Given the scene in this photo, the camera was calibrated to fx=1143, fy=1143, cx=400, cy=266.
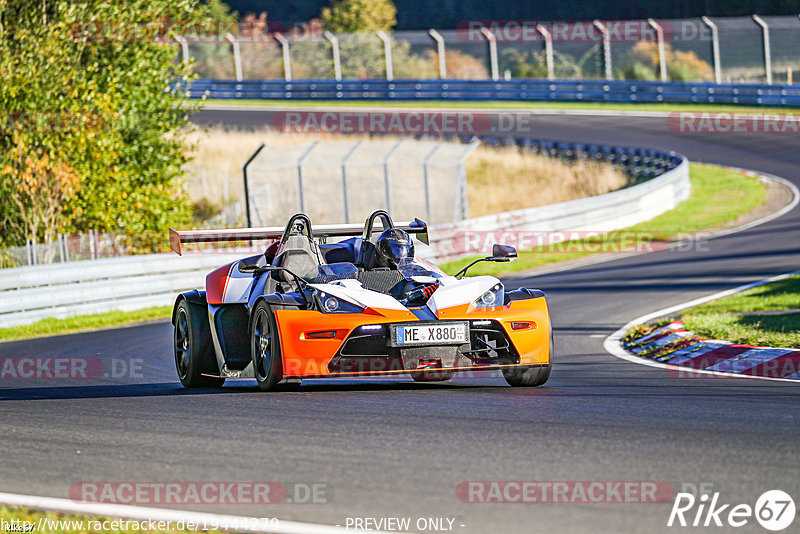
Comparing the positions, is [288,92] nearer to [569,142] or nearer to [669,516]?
[569,142]

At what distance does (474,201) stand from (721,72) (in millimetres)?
13872

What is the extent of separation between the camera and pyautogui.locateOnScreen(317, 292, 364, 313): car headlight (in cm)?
844

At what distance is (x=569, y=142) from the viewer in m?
37.4

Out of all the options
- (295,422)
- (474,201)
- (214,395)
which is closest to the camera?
(295,422)

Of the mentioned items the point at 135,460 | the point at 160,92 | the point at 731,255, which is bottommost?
the point at 731,255

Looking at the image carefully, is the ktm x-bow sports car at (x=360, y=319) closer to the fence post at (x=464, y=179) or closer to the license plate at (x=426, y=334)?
the license plate at (x=426, y=334)

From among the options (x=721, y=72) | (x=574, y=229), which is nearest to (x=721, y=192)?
(x=574, y=229)

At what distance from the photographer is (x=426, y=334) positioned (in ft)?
27.3

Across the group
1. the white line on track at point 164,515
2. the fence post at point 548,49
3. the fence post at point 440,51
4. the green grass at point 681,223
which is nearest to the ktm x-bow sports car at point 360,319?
the white line on track at point 164,515

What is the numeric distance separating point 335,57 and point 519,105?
937 cm

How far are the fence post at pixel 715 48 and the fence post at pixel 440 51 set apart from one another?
11.0m

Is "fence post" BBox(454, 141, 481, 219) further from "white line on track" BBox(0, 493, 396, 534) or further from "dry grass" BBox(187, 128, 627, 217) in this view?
"white line on track" BBox(0, 493, 396, 534)

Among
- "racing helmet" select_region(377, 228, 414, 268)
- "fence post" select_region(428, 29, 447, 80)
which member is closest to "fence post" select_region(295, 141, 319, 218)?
"racing helmet" select_region(377, 228, 414, 268)

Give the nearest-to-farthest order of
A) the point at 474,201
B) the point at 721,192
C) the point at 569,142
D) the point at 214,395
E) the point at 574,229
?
the point at 214,395 < the point at 574,229 < the point at 721,192 < the point at 474,201 < the point at 569,142
